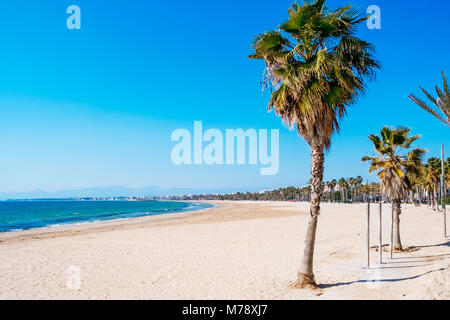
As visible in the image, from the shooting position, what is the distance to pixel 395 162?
1326 centimetres

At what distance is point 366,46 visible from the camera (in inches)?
308

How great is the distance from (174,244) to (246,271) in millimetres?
7784

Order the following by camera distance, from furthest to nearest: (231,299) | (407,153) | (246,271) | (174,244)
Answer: (174,244)
(407,153)
(246,271)
(231,299)

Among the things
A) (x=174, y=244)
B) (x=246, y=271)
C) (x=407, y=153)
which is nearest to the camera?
(x=246, y=271)

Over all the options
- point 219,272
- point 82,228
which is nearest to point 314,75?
point 219,272

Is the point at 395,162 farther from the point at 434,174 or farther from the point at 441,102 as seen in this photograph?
the point at 434,174

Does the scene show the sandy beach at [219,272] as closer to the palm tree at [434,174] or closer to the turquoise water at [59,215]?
the turquoise water at [59,215]

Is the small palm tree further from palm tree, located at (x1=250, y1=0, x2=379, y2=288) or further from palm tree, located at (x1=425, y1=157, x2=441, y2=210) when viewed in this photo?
palm tree, located at (x1=425, y1=157, x2=441, y2=210)

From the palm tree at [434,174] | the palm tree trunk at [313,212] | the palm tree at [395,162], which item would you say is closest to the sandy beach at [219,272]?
the palm tree trunk at [313,212]

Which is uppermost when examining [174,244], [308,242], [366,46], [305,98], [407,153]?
[366,46]

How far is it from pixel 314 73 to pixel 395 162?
7.42m
